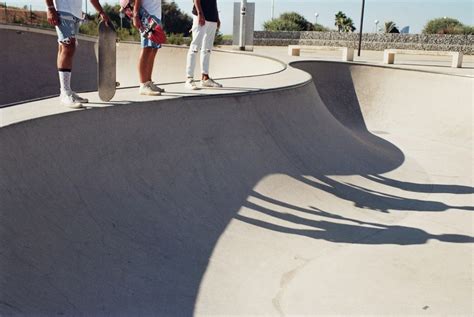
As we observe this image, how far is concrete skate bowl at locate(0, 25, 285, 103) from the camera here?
48.2ft

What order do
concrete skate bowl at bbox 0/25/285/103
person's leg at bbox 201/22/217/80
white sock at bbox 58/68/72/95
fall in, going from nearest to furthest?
1. white sock at bbox 58/68/72/95
2. person's leg at bbox 201/22/217/80
3. concrete skate bowl at bbox 0/25/285/103

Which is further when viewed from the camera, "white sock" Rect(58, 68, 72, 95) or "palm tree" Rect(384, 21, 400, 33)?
"palm tree" Rect(384, 21, 400, 33)

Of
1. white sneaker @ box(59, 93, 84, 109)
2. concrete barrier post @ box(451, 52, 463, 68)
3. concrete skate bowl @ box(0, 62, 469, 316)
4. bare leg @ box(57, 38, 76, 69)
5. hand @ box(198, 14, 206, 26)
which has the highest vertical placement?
hand @ box(198, 14, 206, 26)

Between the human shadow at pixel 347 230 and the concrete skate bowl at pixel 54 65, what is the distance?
8629 mm

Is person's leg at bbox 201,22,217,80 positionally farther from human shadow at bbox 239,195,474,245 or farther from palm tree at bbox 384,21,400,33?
palm tree at bbox 384,21,400,33

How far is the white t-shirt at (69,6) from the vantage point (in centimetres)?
506

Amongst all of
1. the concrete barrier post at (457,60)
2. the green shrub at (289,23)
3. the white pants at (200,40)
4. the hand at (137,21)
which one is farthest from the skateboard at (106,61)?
the green shrub at (289,23)

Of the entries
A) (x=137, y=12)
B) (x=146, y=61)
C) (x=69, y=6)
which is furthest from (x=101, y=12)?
(x=146, y=61)

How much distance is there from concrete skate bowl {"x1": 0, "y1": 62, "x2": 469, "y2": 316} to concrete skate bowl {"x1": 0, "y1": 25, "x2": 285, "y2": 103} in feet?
25.2

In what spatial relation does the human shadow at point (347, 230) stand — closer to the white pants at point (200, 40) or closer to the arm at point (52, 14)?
the white pants at point (200, 40)

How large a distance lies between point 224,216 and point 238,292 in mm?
1251

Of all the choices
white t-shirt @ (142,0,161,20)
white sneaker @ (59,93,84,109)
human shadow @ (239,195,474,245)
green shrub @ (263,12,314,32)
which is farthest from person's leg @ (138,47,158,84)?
green shrub @ (263,12,314,32)

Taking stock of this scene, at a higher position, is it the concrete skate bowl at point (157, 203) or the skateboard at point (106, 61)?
the skateboard at point (106, 61)

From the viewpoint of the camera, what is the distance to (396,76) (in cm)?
1334
